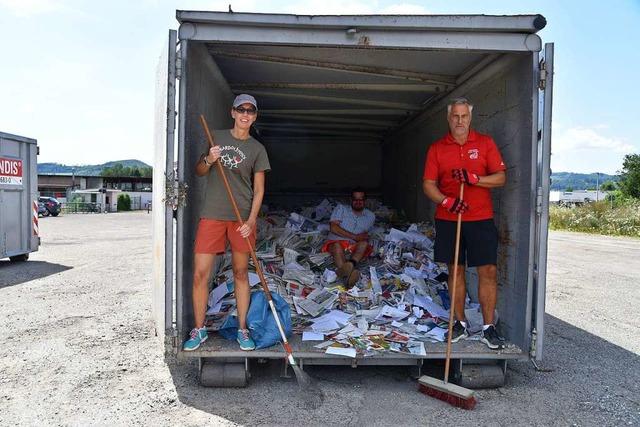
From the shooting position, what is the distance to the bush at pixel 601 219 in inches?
709

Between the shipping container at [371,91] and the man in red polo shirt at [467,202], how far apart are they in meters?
0.20

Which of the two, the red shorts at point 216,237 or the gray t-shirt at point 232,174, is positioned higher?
the gray t-shirt at point 232,174

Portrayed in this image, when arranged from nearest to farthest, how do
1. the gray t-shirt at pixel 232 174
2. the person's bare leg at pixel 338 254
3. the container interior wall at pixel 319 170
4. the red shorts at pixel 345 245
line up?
the gray t-shirt at pixel 232 174
the person's bare leg at pixel 338 254
the red shorts at pixel 345 245
the container interior wall at pixel 319 170

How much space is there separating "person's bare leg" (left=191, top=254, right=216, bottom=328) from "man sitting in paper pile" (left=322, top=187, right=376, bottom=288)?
2.03 metres

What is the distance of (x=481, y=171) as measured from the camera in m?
3.59

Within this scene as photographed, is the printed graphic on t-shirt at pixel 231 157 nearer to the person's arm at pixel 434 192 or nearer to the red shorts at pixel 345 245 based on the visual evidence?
Result: the person's arm at pixel 434 192

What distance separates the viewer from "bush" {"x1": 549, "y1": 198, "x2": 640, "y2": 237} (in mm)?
18016

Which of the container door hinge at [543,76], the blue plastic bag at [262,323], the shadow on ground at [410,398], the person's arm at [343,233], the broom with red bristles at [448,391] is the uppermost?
the container door hinge at [543,76]

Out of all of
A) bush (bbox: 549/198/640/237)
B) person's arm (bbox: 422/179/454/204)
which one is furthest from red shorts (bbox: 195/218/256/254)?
bush (bbox: 549/198/640/237)

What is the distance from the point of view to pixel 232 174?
3.43 meters

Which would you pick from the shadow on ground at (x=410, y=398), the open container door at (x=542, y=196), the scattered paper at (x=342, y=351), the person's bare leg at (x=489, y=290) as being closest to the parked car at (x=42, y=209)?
the shadow on ground at (x=410, y=398)

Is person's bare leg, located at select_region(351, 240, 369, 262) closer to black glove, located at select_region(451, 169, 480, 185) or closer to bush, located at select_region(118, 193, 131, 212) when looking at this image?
black glove, located at select_region(451, 169, 480, 185)

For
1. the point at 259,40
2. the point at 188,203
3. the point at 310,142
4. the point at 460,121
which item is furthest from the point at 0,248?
the point at 460,121

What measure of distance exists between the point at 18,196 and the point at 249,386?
296 inches
